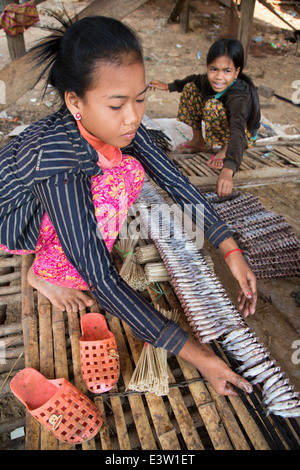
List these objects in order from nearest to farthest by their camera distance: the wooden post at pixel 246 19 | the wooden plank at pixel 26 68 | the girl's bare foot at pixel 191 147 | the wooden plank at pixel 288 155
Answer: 1. the wooden plank at pixel 26 68
2. the wooden plank at pixel 288 155
3. the girl's bare foot at pixel 191 147
4. the wooden post at pixel 246 19

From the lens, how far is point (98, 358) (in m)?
1.55

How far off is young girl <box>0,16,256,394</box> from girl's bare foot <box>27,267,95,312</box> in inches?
12.5

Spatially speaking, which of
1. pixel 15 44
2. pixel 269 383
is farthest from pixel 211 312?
pixel 15 44

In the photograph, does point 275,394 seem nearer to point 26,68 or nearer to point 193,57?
point 26,68

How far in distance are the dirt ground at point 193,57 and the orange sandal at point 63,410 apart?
0.33 m

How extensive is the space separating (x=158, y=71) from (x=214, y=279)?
4.94 meters

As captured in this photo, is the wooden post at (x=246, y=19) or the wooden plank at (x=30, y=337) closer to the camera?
the wooden plank at (x=30, y=337)

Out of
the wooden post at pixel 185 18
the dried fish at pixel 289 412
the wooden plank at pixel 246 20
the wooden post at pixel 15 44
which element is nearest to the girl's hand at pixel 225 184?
the dried fish at pixel 289 412

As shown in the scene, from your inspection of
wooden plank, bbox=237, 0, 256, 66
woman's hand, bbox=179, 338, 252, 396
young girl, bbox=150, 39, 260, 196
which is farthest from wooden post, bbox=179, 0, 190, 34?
woman's hand, bbox=179, 338, 252, 396

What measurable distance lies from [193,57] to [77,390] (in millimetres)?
6444

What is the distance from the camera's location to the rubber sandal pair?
134 centimetres

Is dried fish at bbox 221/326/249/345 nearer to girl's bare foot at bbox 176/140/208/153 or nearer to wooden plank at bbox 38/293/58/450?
wooden plank at bbox 38/293/58/450

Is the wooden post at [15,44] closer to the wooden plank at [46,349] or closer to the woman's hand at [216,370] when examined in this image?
the wooden plank at [46,349]

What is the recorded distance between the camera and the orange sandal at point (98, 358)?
1472 millimetres
